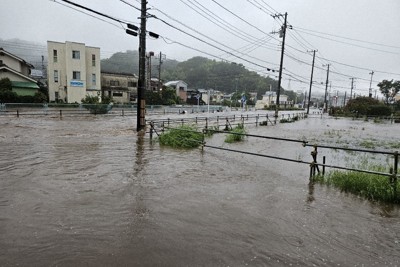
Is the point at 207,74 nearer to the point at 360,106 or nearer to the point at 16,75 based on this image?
the point at 360,106

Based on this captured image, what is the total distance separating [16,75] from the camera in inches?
1576

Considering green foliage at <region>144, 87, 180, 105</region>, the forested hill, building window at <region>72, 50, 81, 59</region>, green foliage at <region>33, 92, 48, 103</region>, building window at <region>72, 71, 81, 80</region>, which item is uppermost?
the forested hill

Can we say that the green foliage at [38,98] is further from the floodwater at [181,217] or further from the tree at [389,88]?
the tree at [389,88]

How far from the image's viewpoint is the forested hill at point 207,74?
4309 inches

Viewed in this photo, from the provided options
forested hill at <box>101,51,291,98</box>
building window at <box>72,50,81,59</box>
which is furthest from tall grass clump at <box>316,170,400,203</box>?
forested hill at <box>101,51,291,98</box>

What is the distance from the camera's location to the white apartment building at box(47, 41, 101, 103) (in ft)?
144

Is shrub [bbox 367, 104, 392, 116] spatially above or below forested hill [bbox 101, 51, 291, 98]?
below

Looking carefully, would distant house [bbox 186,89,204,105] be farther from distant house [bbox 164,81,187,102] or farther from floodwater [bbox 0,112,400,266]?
floodwater [bbox 0,112,400,266]

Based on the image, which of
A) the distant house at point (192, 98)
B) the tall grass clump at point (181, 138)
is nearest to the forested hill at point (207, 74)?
the distant house at point (192, 98)

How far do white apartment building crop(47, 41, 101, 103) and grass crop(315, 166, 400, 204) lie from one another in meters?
42.7

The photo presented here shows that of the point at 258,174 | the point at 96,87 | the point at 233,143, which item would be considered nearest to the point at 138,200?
the point at 258,174

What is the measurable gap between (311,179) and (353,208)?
2033mm

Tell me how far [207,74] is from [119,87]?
66313 millimetres

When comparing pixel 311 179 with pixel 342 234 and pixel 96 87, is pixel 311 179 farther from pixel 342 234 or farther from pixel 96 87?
pixel 96 87
